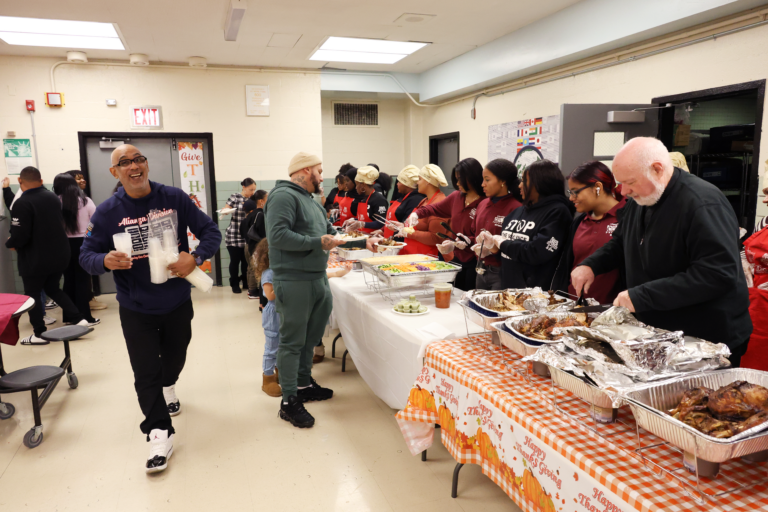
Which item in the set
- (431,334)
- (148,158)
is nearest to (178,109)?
(148,158)

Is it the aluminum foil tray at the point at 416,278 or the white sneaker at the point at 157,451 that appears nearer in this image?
the white sneaker at the point at 157,451

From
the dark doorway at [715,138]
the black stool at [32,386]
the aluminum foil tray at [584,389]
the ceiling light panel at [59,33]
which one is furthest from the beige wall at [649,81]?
the black stool at [32,386]

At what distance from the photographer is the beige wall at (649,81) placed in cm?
345

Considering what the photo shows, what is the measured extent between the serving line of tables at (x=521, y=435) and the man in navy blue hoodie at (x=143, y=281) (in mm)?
1065

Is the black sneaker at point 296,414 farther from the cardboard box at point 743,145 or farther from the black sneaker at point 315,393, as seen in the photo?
the cardboard box at point 743,145

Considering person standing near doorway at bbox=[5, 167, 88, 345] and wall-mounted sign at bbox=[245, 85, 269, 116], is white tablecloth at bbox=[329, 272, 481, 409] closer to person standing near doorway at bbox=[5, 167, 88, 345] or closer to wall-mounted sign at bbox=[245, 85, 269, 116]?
person standing near doorway at bbox=[5, 167, 88, 345]

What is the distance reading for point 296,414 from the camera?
2906mm

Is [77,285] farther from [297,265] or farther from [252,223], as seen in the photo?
[297,265]

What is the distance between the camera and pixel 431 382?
2.04 m

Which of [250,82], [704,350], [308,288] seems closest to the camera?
[704,350]

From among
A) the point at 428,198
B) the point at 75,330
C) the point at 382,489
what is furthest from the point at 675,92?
the point at 75,330

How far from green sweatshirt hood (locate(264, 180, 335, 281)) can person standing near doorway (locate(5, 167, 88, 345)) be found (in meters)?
2.83

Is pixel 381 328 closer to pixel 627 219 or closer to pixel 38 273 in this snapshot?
pixel 627 219

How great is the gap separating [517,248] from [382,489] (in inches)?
53.9
